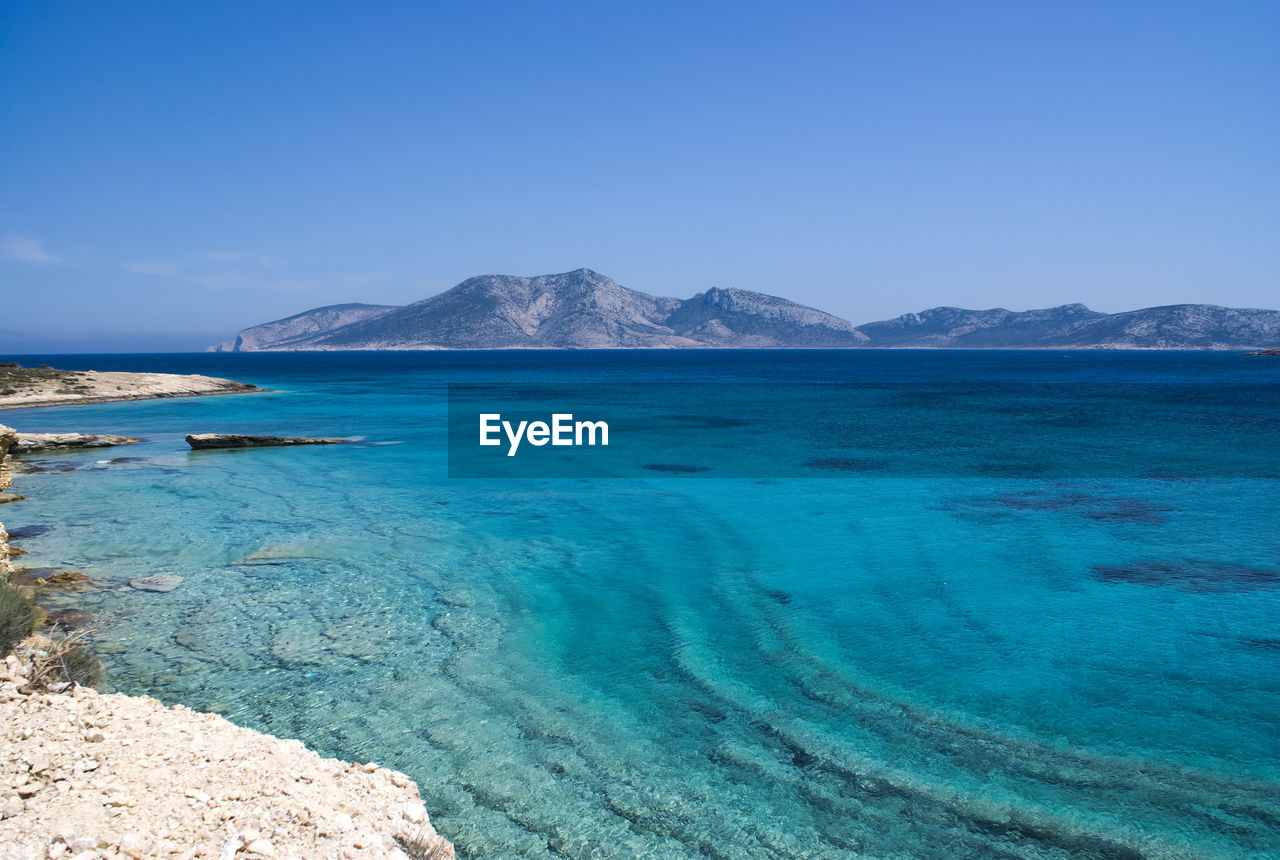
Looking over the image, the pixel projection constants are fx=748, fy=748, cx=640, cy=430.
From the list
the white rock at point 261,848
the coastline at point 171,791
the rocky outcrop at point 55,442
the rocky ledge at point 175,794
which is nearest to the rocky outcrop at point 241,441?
the rocky outcrop at point 55,442

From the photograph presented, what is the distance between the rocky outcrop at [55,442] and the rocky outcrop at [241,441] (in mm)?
3069

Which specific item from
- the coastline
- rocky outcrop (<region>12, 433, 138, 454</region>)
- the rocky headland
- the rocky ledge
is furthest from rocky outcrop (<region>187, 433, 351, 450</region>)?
the rocky headland

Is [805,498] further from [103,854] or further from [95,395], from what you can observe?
[95,395]

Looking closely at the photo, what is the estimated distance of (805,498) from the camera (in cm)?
2167

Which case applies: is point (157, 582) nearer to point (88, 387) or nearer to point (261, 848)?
point (261, 848)

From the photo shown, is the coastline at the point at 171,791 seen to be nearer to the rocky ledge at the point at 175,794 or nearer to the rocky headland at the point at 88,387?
the rocky ledge at the point at 175,794

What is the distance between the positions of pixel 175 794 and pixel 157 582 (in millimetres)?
9385

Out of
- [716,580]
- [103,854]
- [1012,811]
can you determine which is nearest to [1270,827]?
[1012,811]

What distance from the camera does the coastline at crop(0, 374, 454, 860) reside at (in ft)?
16.0

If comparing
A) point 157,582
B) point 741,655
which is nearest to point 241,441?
point 157,582

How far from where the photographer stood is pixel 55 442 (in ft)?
96.8

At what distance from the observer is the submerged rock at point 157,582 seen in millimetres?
12977

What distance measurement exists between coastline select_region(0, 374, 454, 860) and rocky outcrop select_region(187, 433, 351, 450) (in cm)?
2593

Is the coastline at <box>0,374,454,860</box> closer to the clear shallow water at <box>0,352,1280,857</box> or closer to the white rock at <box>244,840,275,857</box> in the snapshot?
the white rock at <box>244,840,275,857</box>
